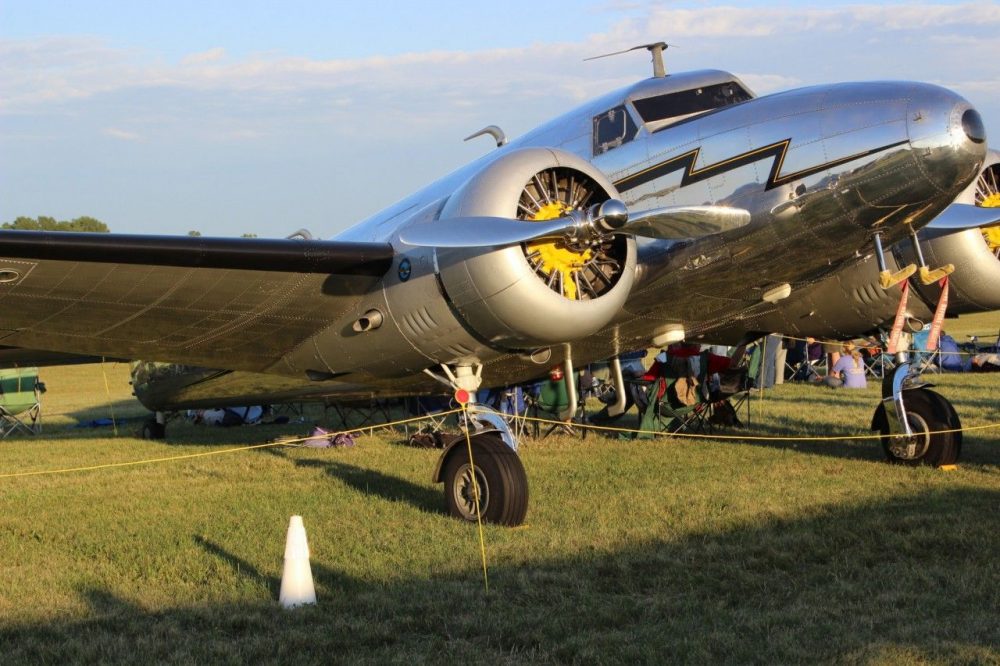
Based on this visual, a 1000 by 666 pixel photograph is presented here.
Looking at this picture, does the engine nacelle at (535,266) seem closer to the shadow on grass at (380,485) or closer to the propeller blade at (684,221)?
the propeller blade at (684,221)

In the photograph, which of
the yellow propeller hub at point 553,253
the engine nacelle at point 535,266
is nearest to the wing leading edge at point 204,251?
the engine nacelle at point 535,266

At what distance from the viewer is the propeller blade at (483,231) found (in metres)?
7.73

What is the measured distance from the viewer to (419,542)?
8.27 metres

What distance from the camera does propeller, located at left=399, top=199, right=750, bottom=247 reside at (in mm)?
7777

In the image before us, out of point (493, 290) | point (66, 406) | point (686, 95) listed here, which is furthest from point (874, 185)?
point (66, 406)

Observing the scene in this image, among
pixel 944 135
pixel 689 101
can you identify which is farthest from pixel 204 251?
pixel 944 135

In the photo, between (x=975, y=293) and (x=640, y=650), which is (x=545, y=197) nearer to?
(x=640, y=650)

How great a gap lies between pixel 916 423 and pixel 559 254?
17.1 ft

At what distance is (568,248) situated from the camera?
823cm

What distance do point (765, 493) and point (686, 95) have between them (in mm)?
3788

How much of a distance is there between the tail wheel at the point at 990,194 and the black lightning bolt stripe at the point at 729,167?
318 cm

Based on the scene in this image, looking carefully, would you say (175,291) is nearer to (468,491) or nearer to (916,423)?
(468,491)

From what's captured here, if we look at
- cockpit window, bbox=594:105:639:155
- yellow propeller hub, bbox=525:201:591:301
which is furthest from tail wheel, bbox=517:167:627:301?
cockpit window, bbox=594:105:639:155

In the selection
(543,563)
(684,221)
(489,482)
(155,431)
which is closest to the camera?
(543,563)
